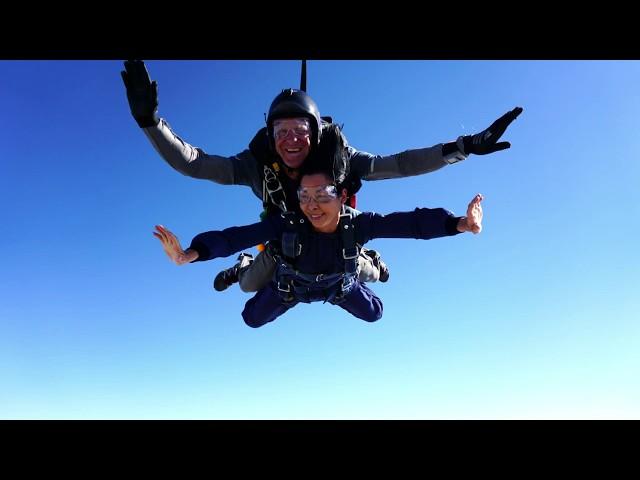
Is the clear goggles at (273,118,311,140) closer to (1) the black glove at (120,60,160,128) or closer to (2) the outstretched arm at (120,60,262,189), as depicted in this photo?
(2) the outstretched arm at (120,60,262,189)

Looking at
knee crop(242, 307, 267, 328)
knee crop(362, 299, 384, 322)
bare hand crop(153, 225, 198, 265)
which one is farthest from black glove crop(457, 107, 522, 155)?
knee crop(242, 307, 267, 328)

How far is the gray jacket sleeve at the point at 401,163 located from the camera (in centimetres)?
415

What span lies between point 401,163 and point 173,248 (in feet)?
7.00

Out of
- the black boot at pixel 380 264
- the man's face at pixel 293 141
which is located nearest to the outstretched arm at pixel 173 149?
the man's face at pixel 293 141

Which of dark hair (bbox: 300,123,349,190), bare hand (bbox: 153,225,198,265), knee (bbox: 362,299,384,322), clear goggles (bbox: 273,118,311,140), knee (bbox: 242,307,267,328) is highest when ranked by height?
clear goggles (bbox: 273,118,311,140)

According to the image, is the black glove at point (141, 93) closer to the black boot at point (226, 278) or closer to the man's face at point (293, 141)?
the man's face at point (293, 141)

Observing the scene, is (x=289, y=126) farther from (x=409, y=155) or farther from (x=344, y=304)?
(x=344, y=304)

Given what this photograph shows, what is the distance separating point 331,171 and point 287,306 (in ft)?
5.49

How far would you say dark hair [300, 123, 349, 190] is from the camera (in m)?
3.86

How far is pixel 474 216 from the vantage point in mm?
3475

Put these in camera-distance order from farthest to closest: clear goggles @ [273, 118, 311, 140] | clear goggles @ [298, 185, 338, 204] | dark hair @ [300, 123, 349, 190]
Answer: clear goggles @ [273, 118, 311, 140] < dark hair @ [300, 123, 349, 190] < clear goggles @ [298, 185, 338, 204]

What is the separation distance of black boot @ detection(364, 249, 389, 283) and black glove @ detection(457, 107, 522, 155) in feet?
5.55

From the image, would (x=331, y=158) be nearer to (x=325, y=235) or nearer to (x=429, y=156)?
(x=325, y=235)

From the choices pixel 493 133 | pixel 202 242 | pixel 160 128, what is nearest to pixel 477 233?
pixel 493 133
